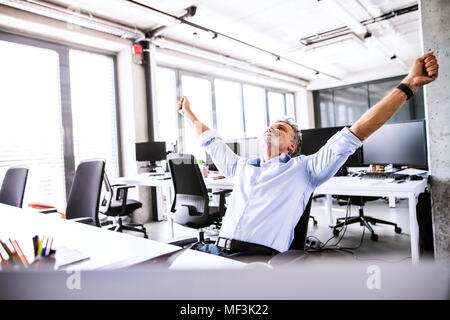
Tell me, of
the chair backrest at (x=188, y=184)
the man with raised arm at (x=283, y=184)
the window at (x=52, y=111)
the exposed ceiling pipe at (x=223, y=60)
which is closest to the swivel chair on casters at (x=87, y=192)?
the chair backrest at (x=188, y=184)

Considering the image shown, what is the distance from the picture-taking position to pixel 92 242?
3.65 ft

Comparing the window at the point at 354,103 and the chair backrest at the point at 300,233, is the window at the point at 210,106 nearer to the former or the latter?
the window at the point at 354,103

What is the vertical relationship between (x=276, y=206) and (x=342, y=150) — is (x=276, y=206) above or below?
below

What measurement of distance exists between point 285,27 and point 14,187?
448 centimetres

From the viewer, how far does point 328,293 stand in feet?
1.02

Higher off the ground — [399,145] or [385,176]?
[399,145]

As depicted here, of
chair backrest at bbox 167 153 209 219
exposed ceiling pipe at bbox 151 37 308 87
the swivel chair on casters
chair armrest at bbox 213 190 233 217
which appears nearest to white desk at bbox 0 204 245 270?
the swivel chair on casters

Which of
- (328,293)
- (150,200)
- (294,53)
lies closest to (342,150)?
(328,293)

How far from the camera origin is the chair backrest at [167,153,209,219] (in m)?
2.77

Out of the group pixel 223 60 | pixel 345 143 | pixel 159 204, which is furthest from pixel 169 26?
pixel 345 143

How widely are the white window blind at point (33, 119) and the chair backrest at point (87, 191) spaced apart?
86.5 inches

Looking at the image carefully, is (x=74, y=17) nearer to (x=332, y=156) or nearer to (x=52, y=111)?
(x=52, y=111)

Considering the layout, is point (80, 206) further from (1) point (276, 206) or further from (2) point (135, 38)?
(2) point (135, 38)

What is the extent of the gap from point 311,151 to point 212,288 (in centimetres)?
320
